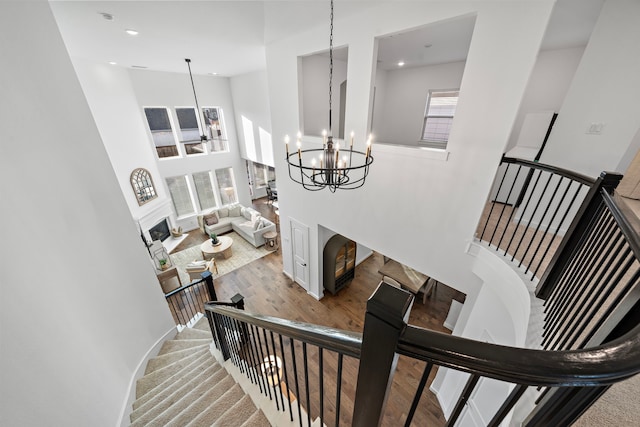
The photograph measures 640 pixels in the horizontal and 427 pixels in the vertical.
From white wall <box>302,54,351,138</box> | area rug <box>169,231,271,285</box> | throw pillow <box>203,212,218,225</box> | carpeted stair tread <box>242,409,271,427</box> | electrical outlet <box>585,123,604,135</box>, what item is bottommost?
area rug <box>169,231,271,285</box>

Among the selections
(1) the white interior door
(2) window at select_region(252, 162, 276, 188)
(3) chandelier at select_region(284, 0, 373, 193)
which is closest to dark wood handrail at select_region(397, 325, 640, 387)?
(3) chandelier at select_region(284, 0, 373, 193)

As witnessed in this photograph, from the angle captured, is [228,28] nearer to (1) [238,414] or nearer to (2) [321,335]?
(2) [321,335]

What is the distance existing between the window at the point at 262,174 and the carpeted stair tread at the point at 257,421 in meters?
10.1

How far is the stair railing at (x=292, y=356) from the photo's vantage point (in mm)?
887

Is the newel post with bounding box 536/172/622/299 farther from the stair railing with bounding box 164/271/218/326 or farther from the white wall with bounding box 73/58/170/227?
the white wall with bounding box 73/58/170/227

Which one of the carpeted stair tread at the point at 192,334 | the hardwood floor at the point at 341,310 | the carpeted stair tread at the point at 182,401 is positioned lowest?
the hardwood floor at the point at 341,310

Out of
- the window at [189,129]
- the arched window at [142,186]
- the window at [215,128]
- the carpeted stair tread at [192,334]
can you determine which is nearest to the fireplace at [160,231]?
the arched window at [142,186]

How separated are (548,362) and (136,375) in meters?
3.73

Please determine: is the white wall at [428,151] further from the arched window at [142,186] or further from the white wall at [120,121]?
the arched window at [142,186]

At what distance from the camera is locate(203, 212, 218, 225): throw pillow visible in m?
8.67

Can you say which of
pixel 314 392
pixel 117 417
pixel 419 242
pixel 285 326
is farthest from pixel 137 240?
pixel 419 242

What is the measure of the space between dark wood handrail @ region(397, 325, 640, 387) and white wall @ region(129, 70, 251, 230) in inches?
373

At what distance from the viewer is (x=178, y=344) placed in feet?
11.2

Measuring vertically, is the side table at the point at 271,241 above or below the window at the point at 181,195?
below
